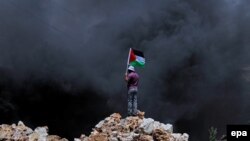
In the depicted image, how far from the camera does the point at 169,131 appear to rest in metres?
31.8

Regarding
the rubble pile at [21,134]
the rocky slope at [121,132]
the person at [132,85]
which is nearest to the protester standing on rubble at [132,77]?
the person at [132,85]

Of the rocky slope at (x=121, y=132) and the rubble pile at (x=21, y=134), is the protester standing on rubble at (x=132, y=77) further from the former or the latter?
the rubble pile at (x=21, y=134)

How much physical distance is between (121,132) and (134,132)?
0.86 metres

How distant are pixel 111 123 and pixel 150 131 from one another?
2.79 m

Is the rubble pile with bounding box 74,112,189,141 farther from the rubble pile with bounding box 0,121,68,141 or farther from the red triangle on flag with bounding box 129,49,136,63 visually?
the red triangle on flag with bounding box 129,49,136,63

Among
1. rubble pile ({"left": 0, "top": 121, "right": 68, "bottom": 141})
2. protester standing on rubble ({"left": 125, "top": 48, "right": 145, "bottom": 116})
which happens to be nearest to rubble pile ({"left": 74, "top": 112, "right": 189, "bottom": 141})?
protester standing on rubble ({"left": 125, "top": 48, "right": 145, "bottom": 116})

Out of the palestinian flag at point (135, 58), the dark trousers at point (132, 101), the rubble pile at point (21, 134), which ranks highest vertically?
the palestinian flag at point (135, 58)

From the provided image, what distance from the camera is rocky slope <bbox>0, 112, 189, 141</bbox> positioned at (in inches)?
A: 1220

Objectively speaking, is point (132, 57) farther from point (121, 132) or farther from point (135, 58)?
point (121, 132)

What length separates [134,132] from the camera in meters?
31.3

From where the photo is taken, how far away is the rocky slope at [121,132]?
102 feet

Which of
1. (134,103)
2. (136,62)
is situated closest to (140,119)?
(134,103)

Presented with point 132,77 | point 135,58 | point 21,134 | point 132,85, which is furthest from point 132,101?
point 21,134

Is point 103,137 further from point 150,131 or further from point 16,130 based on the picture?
point 16,130
